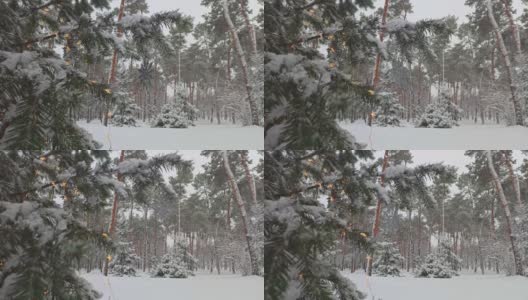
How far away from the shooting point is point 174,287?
2.56m

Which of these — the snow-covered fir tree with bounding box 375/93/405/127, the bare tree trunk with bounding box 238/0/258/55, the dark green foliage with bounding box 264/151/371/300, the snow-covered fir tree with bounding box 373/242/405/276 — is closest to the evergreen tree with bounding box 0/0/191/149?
the bare tree trunk with bounding box 238/0/258/55

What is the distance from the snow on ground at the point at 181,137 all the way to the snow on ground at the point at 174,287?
0.73 meters

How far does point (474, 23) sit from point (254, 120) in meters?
1.41

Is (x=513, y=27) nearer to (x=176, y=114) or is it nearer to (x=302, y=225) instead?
(x=302, y=225)

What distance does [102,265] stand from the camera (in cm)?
251

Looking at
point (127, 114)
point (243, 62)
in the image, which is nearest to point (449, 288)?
point (243, 62)

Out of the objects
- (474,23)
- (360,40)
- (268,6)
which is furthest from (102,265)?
(474,23)

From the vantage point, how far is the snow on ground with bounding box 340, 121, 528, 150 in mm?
2523

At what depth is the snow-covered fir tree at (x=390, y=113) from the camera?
2554mm

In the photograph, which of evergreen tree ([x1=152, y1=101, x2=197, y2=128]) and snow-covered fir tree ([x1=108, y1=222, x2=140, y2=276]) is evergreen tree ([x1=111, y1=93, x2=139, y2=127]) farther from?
snow-covered fir tree ([x1=108, y1=222, x2=140, y2=276])

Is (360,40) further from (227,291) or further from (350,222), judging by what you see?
(227,291)

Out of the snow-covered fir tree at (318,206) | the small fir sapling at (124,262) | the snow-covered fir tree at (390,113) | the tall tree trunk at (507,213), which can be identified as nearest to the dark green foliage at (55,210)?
the small fir sapling at (124,262)

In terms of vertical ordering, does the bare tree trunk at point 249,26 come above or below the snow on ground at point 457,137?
above

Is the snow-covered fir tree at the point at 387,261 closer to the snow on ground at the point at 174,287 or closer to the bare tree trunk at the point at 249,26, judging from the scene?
the snow on ground at the point at 174,287
